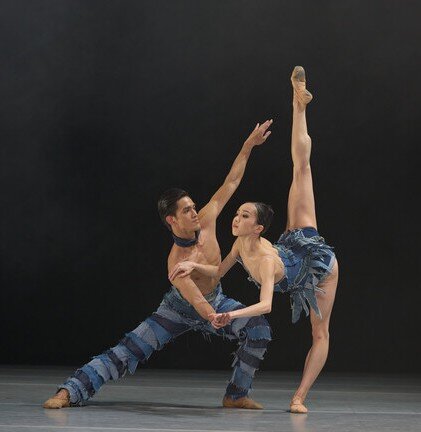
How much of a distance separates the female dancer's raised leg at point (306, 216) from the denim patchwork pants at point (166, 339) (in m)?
0.20

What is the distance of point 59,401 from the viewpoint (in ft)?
12.7

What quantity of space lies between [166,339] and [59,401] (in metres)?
0.49

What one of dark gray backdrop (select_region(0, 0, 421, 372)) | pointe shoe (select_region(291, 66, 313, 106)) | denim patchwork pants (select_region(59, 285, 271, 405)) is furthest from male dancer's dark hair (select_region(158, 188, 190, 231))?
dark gray backdrop (select_region(0, 0, 421, 372))

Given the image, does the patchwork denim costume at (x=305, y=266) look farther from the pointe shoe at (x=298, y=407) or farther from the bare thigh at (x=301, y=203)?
the pointe shoe at (x=298, y=407)

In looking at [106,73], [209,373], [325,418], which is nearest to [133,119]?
[106,73]

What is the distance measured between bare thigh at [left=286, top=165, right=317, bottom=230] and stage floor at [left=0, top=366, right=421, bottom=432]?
2.49 feet

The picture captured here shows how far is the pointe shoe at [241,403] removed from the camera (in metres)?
4.01

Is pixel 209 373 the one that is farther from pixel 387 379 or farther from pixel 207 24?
pixel 207 24

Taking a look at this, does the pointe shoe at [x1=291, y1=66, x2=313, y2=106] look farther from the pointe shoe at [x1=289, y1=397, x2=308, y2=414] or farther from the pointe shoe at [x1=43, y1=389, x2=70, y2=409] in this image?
the pointe shoe at [x1=43, y1=389, x2=70, y2=409]

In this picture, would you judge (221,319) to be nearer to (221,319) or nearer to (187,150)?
(221,319)

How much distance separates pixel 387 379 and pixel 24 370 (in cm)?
211

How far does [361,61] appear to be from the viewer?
237 inches

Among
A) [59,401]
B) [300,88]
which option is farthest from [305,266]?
[59,401]

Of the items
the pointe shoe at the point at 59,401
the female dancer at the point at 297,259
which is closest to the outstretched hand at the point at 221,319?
the female dancer at the point at 297,259
